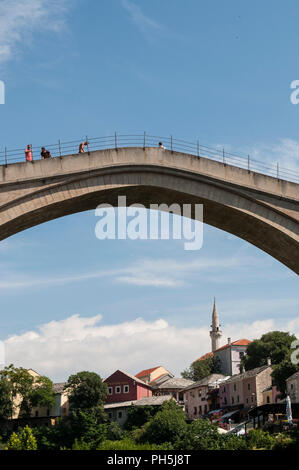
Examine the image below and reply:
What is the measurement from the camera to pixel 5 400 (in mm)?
74062

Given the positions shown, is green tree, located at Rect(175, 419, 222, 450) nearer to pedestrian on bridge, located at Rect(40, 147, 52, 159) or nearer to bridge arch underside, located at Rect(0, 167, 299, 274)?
bridge arch underside, located at Rect(0, 167, 299, 274)

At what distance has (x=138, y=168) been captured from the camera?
2158 centimetres

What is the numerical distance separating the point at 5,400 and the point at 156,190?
59364 millimetres

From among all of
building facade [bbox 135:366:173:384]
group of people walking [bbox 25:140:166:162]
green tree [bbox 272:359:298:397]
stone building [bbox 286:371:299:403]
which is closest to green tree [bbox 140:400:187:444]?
stone building [bbox 286:371:299:403]

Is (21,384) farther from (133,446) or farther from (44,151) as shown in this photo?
(44,151)

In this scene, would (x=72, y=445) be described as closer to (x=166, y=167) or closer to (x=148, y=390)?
(x=148, y=390)

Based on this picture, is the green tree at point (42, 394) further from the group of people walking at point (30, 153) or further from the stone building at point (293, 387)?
the group of people walking at point (30, 153)

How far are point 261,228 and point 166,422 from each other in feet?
94.0

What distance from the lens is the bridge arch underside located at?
2019 cm

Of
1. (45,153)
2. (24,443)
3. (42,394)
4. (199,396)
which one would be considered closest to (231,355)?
(199,396)

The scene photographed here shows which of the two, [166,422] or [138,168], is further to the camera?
[166,422]

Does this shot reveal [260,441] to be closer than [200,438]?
Yes

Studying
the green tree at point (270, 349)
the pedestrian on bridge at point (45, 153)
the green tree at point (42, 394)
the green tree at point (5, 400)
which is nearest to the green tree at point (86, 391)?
the green tree at point (42, 394)
